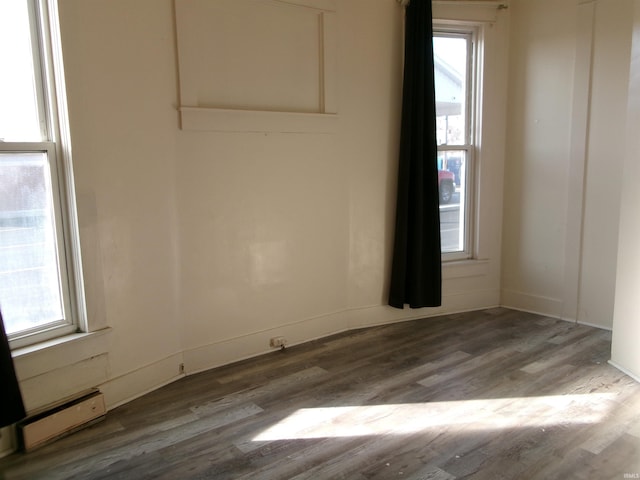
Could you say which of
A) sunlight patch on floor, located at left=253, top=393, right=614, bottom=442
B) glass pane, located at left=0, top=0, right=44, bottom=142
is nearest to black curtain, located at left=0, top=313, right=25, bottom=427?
glass pane, located at left=0, top=0, right=44, bottom=142

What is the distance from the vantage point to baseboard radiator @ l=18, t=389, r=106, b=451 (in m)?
2.44

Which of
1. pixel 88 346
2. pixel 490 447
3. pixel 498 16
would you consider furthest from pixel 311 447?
pixel 498 16

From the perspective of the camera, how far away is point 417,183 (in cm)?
410

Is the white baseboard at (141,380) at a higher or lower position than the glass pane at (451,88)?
lower

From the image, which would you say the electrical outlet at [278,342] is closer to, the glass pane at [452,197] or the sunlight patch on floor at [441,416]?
the sunlight patch on floor at [441,416]

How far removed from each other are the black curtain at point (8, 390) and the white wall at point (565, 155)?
154 inches

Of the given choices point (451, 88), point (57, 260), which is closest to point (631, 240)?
point (451, 88)

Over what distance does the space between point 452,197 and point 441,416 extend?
2339 millimetres

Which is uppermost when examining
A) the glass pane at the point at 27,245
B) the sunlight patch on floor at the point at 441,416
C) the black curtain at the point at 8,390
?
the glass pane at the point at 27,245

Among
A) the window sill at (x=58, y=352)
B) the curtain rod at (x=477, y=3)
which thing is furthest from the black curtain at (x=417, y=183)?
the window sill at (x=58, y=352)

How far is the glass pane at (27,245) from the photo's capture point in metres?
2.44

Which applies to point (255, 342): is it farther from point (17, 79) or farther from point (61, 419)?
point (17, 79)

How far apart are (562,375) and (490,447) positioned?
1.07 m

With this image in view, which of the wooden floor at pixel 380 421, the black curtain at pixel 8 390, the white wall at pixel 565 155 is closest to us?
the black curtain at pixel 8 390
